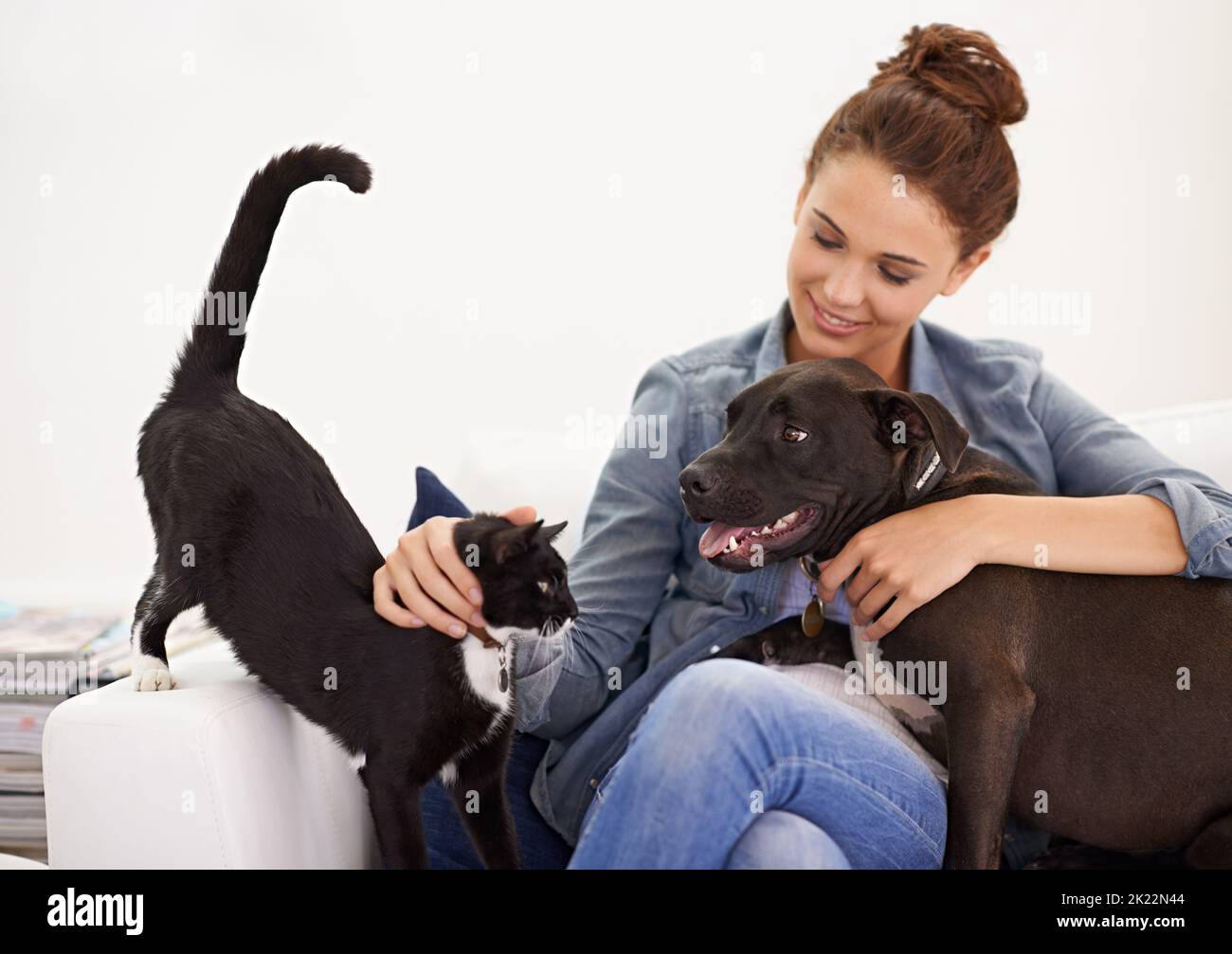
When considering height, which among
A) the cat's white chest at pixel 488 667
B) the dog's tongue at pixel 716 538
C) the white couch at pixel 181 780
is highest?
the dog's tongue at pixel 716 538

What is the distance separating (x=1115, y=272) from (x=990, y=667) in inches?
74.5

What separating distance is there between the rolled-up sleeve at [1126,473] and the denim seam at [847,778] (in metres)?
0.56

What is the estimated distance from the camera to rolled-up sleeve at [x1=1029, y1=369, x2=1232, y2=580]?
5.02ft

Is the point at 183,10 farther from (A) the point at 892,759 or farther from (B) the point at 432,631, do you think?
(A) the point at 892,759

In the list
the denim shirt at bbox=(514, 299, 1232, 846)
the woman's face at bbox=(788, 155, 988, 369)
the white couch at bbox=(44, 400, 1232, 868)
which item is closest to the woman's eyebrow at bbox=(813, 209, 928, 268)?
the woman's face at bbox=(788, 155, 988, 369)

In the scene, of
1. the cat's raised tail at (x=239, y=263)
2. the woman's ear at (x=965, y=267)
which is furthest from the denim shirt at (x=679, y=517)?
the cat's raised tail at (x=239, y=263)

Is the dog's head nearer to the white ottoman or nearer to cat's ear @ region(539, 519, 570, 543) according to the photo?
cat's ear @ region(539, 519, 570, 543)

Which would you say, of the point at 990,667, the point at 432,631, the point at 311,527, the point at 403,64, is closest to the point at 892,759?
the point at 990,667

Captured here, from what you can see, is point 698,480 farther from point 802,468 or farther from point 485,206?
point 485,206

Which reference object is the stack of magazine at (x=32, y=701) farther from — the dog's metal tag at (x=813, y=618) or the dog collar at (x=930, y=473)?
the dog collar at (x=930, y=473)

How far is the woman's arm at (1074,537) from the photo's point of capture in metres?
1.52

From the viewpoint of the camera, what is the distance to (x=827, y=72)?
282 cm

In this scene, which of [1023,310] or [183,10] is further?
[1023,310]

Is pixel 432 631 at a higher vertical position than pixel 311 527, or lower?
lower
